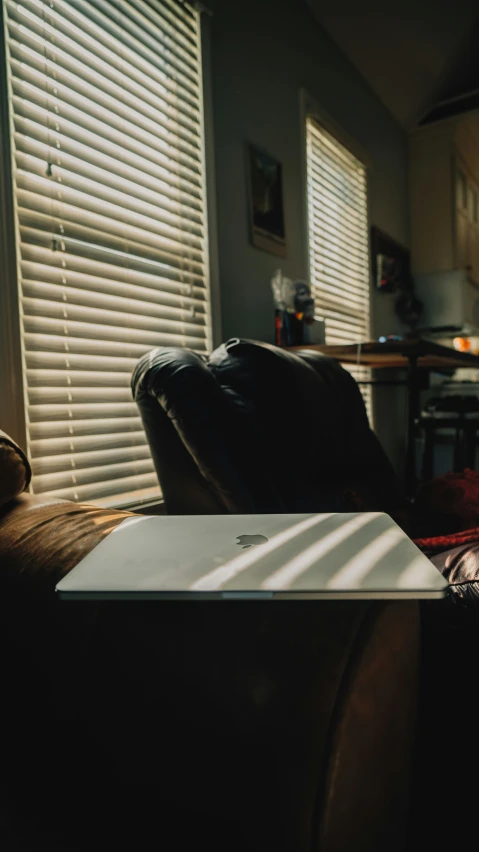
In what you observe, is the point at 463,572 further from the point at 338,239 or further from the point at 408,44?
the point at 408,44

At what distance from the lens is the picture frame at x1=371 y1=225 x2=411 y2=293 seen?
4.20 metres

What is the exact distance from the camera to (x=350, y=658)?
19.5 inches

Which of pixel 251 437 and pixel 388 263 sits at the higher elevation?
pixel 388 263

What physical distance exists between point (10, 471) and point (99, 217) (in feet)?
3.92

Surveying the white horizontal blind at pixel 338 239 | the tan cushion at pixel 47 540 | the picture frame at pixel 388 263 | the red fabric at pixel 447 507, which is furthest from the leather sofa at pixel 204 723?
the picture frame at pixel 388 263

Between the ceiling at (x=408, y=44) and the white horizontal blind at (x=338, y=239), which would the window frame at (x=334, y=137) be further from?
the ceiling at (x=408, y=44)

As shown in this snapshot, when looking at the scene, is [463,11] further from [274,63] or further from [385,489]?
[385,489]

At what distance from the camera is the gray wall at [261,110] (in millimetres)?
2457

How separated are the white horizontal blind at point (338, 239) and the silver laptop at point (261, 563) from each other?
2908 millimetres

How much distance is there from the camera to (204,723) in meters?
0.51

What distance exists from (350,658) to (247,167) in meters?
2.54

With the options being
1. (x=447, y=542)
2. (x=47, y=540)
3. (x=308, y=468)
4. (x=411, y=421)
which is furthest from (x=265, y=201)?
(x=47, y=540)

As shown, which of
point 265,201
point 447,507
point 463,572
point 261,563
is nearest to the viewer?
point 261,563

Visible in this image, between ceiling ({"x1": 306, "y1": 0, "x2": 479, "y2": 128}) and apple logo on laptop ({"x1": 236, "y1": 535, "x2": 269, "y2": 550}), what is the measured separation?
3672 mm
